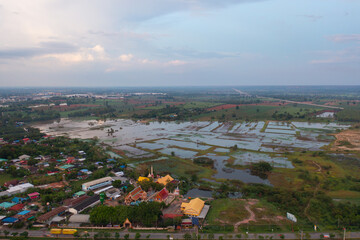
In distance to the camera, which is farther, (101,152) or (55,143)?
(55,143)

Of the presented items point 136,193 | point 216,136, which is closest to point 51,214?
point 136,193

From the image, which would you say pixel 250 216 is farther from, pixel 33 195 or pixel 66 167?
pixel 66 167

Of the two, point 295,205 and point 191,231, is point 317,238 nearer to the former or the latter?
point 295,205

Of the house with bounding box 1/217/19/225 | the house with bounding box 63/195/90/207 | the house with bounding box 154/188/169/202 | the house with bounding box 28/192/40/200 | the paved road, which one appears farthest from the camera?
the house with bounding box 28/192/40/200

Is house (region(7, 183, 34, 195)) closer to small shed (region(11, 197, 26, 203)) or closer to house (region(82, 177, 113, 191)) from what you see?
small shed (region(11, 197, 26, 203))

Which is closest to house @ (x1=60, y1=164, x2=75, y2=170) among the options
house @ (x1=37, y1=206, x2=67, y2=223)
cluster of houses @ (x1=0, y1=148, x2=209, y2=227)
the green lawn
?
cluster of houses @ (x1=0, y1=148, x2=209, y2=227)

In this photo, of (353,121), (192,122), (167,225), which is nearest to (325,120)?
(353,121)
